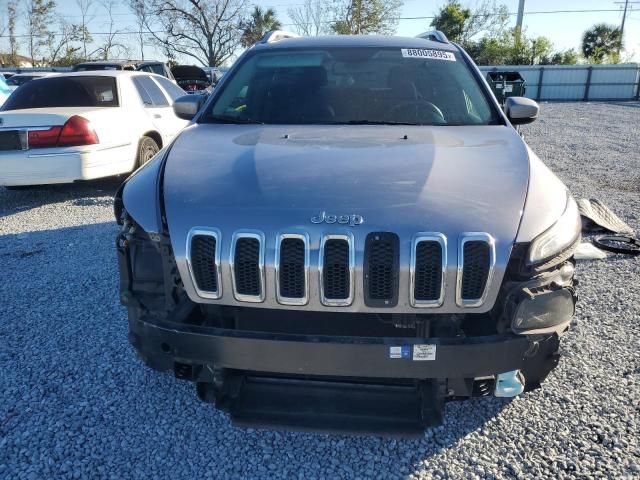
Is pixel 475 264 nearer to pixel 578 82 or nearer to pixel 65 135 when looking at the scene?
pixel 65 135

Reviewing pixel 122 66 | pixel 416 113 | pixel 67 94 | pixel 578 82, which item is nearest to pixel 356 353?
pixel 416 113

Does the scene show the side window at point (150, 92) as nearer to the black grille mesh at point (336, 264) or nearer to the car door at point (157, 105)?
the car door at point (157, 105)

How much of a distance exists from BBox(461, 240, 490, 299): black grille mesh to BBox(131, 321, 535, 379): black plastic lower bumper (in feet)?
0.74

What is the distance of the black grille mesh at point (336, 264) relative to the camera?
2.00 metres

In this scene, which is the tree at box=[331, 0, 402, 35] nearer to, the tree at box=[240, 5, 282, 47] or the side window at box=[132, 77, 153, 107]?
the tree at box=[240, 5, 282, 47]

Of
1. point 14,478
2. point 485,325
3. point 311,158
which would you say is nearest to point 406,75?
point 311,158

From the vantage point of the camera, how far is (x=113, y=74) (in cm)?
733

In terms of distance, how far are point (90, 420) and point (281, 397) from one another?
1.04 m

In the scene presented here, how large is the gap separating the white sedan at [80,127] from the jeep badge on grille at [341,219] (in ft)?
16.8

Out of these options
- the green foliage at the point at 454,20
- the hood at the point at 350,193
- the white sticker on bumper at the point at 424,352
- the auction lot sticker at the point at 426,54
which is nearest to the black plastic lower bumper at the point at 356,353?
the white sticker on bumper at the point at 424,352

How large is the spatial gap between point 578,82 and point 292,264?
108ft

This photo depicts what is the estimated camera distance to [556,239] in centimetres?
213

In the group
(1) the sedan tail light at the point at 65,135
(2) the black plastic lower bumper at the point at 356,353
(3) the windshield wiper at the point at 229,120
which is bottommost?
(2) the black plastic lower bumper at the point at 356,353

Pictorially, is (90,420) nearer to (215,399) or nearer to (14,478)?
(14,478)
